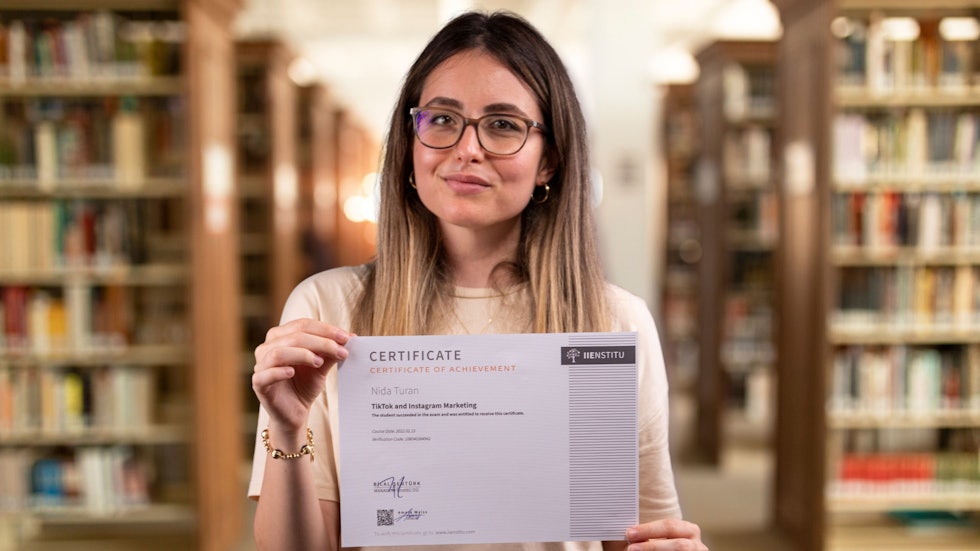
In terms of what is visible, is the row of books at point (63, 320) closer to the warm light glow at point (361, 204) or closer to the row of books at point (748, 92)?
the row of books at point (748, 92)

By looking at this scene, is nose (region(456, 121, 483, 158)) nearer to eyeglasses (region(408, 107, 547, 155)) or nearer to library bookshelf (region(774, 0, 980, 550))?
eyeglasses (region(408, 107, 547, 155))

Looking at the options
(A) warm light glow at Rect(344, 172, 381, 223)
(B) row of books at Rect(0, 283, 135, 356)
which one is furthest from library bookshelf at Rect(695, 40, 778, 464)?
(A) warm light glow at Rect(344, 172, 381, 223)

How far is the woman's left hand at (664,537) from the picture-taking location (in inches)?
47.2

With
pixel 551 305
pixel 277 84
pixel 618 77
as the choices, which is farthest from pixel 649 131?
pixel 551 305

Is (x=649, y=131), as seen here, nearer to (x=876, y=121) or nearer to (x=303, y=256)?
(x=876, y=121)

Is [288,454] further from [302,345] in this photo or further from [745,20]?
[745,20]

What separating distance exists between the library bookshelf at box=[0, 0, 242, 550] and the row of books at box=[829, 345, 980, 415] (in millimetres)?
2967

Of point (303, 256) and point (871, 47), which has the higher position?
point (871, 47)

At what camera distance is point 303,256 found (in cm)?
712

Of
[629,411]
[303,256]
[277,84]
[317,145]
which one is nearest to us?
[629,411]

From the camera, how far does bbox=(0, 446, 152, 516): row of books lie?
13.1ft

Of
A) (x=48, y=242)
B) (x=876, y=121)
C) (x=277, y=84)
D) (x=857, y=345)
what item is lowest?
(x=857, y=345)

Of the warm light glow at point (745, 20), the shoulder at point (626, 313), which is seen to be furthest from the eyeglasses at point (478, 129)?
the warm light glow at point (745, 20)

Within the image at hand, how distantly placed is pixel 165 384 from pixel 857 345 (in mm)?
3402
